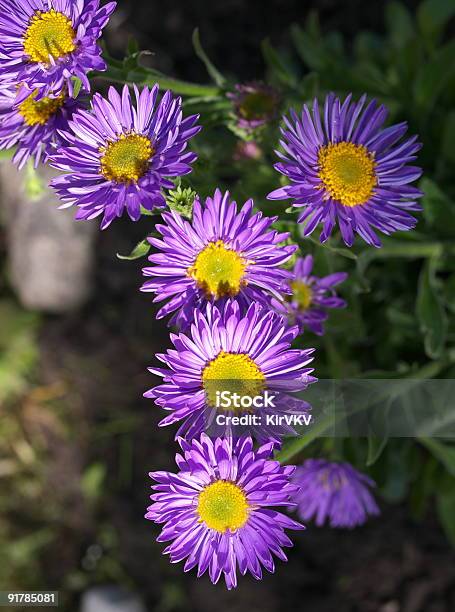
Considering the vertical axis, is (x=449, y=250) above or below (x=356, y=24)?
below

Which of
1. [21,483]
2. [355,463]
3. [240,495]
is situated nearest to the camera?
[240,495]

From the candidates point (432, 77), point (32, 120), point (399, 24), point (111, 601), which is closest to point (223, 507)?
point (32, 120)

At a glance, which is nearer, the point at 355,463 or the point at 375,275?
the point at 355,463

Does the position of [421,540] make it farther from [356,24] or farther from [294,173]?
[356,24]

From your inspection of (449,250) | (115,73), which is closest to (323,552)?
(449,250)

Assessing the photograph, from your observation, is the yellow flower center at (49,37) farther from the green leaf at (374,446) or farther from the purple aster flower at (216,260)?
the green leaf at (374,446)

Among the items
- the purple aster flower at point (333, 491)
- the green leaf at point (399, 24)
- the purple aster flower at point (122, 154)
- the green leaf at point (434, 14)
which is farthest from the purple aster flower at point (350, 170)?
the green leaf at point (399, 24)

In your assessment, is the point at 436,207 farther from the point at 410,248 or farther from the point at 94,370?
the point at 94,370
